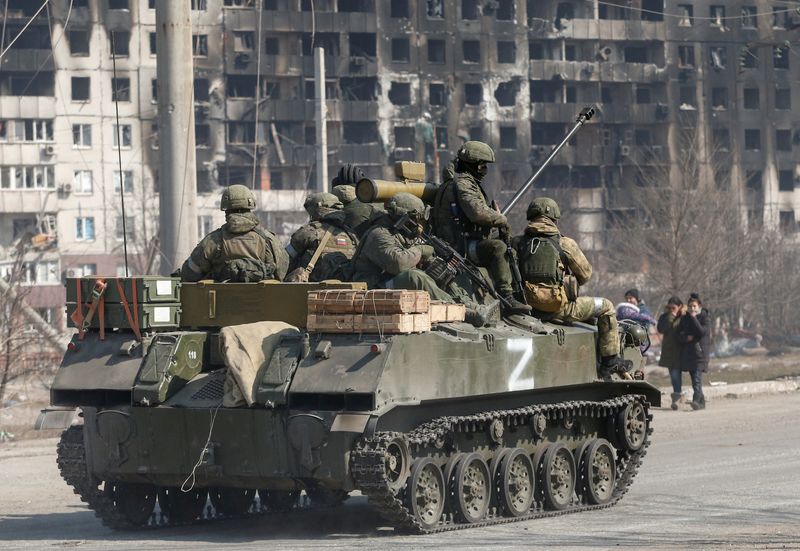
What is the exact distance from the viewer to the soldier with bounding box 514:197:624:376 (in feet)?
50.7

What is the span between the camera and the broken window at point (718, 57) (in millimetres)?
93125

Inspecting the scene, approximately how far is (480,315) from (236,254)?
2243 mm

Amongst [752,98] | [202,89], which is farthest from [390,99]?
[752,98]

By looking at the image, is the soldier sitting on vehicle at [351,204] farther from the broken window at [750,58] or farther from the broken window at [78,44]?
the broken window at [750,58]

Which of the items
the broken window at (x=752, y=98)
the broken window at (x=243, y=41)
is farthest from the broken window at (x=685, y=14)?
the broken window at (x=243, y=41)

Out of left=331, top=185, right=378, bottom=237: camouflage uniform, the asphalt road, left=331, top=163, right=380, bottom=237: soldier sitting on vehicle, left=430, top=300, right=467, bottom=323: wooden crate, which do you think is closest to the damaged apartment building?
the asphalt road

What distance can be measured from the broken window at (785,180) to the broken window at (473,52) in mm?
18653

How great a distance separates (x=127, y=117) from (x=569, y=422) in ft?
230

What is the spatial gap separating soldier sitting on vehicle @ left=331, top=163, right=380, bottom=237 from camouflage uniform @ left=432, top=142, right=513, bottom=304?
663 mm

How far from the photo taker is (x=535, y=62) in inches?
3533

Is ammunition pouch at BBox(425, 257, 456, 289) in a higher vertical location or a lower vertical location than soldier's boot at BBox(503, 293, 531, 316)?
higher

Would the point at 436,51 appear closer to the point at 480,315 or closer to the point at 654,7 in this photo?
the point at 654,7

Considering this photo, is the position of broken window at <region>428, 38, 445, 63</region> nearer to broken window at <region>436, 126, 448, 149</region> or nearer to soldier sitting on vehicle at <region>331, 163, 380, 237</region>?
broken window at <region>436, 126, 448, 149</region>

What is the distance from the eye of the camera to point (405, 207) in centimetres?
1437
